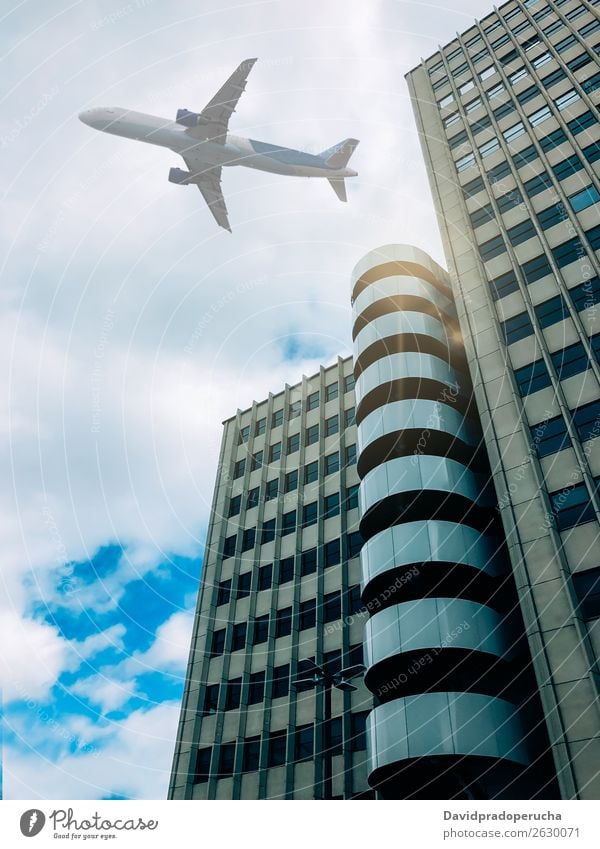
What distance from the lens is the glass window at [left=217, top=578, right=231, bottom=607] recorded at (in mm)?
41062

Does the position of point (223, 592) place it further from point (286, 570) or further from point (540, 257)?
point (540, 257)

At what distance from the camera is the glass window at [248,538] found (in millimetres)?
42734

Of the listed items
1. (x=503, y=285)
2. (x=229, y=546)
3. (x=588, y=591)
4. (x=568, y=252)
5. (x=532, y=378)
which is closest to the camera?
(x=588, y=591)

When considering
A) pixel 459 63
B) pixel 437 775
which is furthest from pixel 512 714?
pixel 459 63

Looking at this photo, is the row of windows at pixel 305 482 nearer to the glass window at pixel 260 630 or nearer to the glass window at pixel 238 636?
the glass window at pixel 260 630

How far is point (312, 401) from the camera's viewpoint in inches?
1855

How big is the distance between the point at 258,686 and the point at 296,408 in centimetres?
2058

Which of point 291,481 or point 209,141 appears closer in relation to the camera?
point 291,481

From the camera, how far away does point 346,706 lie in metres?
30.7

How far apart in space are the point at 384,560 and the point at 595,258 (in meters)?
17.3

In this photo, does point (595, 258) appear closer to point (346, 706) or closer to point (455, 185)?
point (455, 185)

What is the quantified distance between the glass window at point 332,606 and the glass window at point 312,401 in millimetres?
15613

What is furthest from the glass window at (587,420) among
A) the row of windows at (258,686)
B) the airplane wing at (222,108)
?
the airplane wing at (222,108)

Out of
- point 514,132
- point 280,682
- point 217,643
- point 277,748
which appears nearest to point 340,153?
point 514,132
